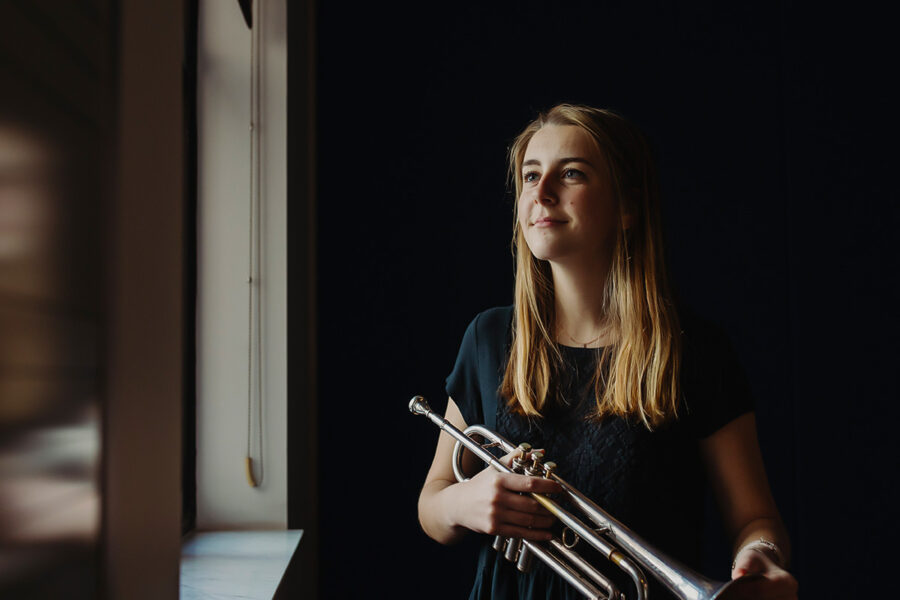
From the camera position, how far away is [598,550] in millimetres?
1134

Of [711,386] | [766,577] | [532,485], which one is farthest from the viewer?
[711,386]

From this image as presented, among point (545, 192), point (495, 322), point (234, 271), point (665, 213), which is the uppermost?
point (665, 213)

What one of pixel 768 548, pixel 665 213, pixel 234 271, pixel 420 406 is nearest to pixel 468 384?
pixel 420 406

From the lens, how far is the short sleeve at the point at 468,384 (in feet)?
4.67

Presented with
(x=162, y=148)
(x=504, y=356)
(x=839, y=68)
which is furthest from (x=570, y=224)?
(x=839, y=68)

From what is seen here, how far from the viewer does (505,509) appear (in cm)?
114

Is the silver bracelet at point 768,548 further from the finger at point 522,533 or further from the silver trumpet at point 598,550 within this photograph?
the finger at point 522,533

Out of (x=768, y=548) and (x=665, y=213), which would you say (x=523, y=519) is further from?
(x=665, y=213)

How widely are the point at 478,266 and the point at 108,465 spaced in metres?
1.96

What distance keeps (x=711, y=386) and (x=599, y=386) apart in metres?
0.20

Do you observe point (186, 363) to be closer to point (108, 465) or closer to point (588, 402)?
point (588, 402)

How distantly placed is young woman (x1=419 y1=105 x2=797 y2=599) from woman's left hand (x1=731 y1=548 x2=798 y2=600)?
39 mm

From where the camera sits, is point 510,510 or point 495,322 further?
point 495,322

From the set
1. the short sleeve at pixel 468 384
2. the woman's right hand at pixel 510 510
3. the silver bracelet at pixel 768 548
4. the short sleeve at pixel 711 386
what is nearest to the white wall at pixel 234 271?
the short sleeve at pixel 468 384
